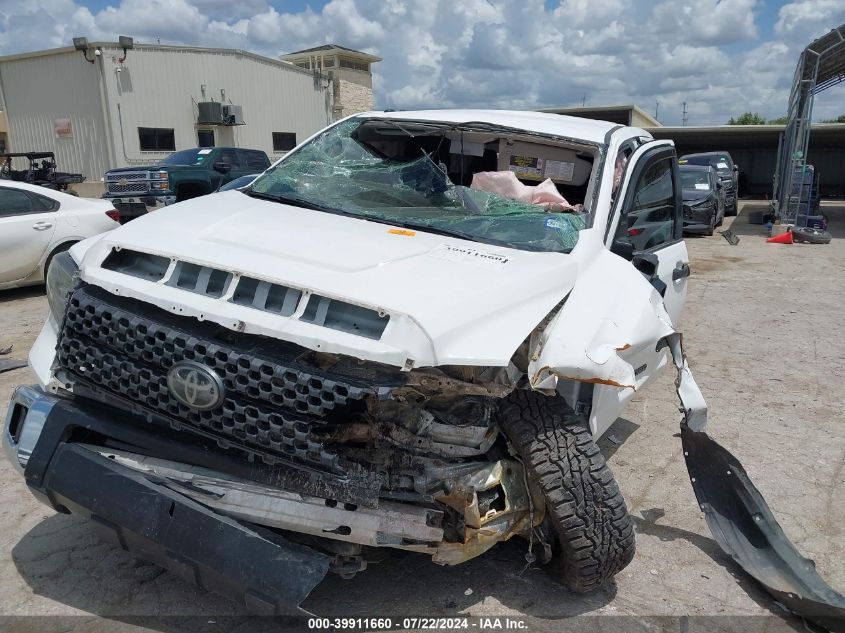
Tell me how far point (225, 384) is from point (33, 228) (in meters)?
6.76

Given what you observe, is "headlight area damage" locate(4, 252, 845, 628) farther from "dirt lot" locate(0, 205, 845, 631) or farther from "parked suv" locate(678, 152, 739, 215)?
"parked suv" locate(678, 152, 739, 215)

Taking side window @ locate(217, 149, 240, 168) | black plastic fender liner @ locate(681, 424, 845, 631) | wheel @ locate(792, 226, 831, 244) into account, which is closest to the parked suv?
wheel @ locate(792, 226, 831, 244)

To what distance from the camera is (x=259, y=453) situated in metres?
2.42

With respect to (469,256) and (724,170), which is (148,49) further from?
(469,256)

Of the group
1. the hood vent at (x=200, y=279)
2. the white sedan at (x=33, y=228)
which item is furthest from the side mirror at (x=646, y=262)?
the white sedan at (x=33, y=228)

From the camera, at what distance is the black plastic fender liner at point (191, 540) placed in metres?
2.32

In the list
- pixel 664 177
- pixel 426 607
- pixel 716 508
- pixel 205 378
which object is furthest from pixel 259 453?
pixel 664 177

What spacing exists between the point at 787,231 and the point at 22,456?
54.0 feet

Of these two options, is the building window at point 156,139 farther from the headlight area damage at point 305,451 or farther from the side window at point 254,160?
the headlight area damage at point 305,451

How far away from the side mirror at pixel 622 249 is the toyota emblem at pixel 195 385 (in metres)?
2.07

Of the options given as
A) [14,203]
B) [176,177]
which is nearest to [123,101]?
[176,177]

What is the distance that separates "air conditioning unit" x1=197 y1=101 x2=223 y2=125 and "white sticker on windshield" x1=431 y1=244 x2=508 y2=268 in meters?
23.5

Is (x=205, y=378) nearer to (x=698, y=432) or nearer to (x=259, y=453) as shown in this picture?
(x=259, y=453)

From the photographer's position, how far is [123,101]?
22.5 metres
